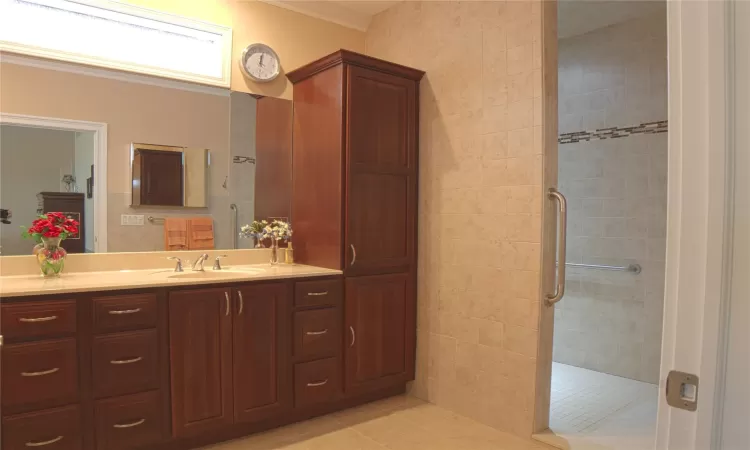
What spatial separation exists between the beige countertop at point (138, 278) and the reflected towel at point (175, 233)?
0.15m

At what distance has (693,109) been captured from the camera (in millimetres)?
748

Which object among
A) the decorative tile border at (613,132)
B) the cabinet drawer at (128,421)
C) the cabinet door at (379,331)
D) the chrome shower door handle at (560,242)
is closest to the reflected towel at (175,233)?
the cabinet drawer at (128,421)

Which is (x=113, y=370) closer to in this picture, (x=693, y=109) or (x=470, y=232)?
(x=470, y=232)

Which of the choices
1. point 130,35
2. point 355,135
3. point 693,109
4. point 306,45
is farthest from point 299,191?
point 693,109

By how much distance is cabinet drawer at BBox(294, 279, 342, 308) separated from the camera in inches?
112

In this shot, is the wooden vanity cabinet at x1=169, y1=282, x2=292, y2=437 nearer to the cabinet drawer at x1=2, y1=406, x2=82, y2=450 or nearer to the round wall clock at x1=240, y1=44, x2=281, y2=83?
the cabinet drawer at x1=2, y1=406, x2=82, y2=450

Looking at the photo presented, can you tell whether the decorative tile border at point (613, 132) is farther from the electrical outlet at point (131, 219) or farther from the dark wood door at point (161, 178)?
the electrical outlet at point (131, 219)

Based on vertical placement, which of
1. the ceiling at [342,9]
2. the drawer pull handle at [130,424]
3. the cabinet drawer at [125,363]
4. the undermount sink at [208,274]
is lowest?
the drawer pull handle at [130,424]

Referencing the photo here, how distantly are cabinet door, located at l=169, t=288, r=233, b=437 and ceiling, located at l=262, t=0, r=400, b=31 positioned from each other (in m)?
2.03

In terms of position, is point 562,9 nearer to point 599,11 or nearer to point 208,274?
point 599,11

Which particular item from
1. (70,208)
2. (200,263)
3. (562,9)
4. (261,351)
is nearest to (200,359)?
(261,351)

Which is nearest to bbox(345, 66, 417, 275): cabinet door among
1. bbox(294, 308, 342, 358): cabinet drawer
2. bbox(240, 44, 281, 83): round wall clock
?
bbox(294, 308, 342, 358): cabinet drawer

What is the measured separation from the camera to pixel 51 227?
98.0 inches

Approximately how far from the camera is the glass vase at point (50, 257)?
247 centimetres
